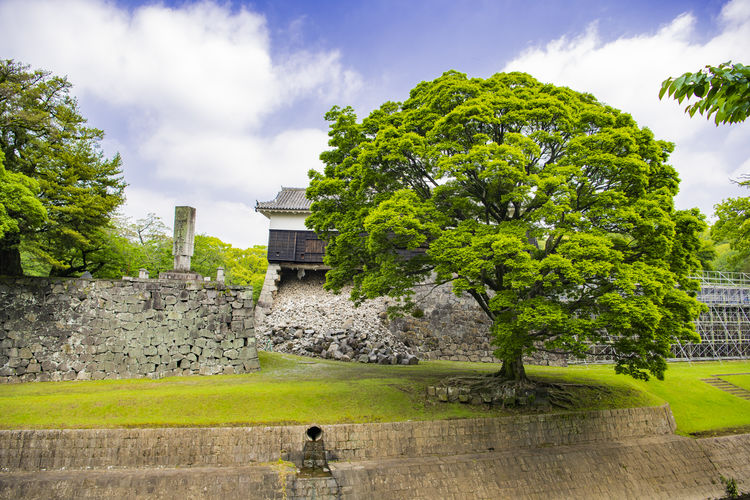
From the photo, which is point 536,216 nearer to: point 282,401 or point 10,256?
point 282,401

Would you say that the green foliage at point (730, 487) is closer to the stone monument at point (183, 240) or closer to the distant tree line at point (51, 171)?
the stone monument at point (183, 240)

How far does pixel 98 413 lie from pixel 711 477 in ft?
50.4

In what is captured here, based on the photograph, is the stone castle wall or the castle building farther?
the castle building

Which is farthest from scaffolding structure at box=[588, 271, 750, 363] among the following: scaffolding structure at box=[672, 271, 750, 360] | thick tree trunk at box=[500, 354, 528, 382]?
thick tree trunk at box=[500, 354, 528, 382]

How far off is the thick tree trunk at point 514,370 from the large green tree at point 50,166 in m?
13.6

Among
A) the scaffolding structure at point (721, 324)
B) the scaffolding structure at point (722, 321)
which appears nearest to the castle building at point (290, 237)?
the scaffolding structure at point (721, 324)

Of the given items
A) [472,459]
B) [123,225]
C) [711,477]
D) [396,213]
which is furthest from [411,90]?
[123,225]

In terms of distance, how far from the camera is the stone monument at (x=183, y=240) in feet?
50.1

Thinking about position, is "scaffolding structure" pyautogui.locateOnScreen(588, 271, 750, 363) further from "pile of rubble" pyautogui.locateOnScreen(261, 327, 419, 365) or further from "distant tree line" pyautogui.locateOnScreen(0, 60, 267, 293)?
"distant tree line" pyautogui.locateOnScreen(0, 60, 267, 293)

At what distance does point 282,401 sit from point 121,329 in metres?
6.30

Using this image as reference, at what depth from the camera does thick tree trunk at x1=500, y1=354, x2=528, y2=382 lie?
12406 mm

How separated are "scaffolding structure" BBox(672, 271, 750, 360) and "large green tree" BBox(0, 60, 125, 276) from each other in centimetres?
2866

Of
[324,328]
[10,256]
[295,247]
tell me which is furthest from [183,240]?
[295,247]

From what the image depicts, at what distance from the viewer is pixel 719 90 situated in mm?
3695
